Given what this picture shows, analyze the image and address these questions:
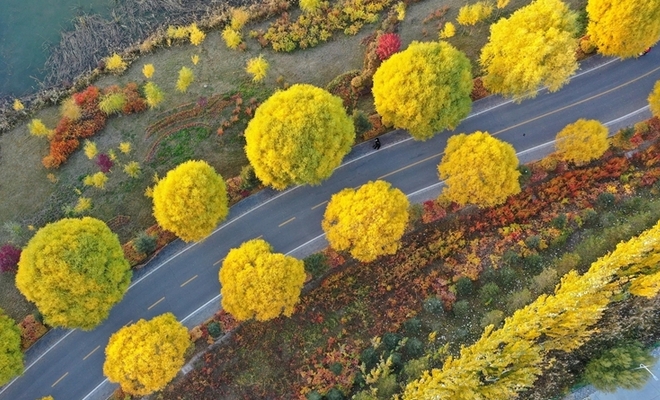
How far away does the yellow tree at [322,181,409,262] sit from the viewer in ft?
125

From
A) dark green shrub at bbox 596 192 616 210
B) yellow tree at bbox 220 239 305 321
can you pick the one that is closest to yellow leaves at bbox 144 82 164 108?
yellow tree at bbox 220 239 305 321

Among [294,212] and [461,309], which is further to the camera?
[294,212]

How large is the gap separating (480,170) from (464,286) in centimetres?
924

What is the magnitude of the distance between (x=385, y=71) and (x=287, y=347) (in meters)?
22.6

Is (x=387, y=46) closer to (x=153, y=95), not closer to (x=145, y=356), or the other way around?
(x=153, y=95)

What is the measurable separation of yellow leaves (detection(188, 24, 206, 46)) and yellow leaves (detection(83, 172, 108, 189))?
46.5 feet

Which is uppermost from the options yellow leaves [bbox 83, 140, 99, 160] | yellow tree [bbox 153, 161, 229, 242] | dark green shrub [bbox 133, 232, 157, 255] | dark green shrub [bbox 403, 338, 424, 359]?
yellow leaves [bbox 83, 140, 99, 160]

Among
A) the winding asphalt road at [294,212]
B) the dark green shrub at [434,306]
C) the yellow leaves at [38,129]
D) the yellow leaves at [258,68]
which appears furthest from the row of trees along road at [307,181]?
the yellow leaves at [38,129]

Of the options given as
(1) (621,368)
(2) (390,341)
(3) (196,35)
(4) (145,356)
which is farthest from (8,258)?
(1) (621,368)

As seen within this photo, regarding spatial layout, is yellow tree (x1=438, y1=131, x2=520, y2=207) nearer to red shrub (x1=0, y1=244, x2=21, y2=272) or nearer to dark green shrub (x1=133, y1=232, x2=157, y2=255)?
dark green shrub (x1=133, y1=232, x2=157, y2=255)

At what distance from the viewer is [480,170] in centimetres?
3906

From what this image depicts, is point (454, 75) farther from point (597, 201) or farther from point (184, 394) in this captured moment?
point (184, 394)

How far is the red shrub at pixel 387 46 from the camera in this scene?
44844mm

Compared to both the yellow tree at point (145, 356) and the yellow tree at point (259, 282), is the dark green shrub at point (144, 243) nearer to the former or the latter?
the yellow tree at point (145, 356)
